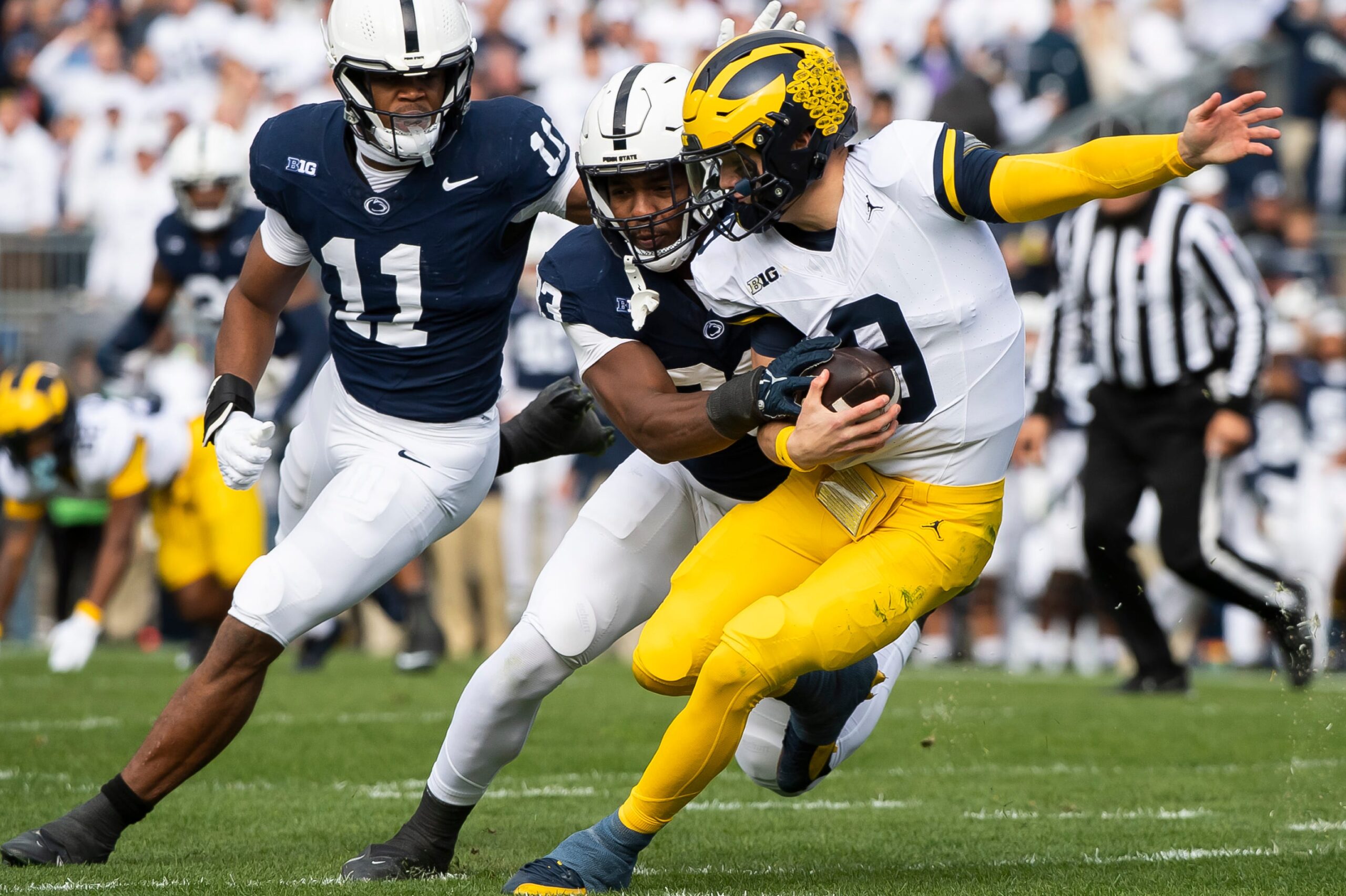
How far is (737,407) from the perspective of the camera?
3.26m

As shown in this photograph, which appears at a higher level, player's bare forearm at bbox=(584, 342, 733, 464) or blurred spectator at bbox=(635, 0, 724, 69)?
player's bare forearm at bbox=(584, 342, 733, 464)

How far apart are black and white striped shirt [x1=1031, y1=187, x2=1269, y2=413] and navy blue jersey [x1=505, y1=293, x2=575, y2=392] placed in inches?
123

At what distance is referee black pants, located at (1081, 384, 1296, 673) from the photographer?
6625mm

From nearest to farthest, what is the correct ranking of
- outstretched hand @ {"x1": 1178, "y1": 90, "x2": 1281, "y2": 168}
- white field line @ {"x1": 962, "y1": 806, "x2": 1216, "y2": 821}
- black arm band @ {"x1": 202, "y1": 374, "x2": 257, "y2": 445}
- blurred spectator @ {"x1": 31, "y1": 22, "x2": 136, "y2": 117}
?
outstretched hand @ {"x1": 1178, "y1": 90, "x2": 1281, "y2": 168} < black arm band @ {"x1": 202, "y1": 374, "x2": 257, "y2": 445} < white field line @ {"x1": 962, "y1": 806, "x2": 1216, "y2": 821} < blurred spectator @ {"x1": 31, "y1": 22, "x2": 136, "y2": 117}

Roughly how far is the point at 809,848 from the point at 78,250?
28.9ft

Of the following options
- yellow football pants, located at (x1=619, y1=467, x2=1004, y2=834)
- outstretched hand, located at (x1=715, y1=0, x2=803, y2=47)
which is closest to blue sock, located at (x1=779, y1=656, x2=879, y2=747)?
yellow football pants, located at (x1=619, y1=467, x2=1004, y2=834)

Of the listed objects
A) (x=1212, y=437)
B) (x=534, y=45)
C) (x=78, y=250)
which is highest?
(x=1212, y=437)

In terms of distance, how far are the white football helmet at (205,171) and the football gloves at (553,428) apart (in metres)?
3.15

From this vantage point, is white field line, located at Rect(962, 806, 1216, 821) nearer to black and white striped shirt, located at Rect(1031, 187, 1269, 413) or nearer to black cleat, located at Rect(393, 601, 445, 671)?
black and white striped shirt, located at Rect(1031, 187, 1269, 413)

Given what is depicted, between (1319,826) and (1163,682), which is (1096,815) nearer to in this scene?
(1319,826)

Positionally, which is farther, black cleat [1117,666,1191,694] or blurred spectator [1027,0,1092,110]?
blurred spectator [1027,0,1092,110]

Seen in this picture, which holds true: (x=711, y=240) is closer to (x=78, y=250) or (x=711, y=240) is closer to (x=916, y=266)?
(x=916, y=266)

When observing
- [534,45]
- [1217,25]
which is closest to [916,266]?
[1217,25]

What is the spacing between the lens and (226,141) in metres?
7.14
